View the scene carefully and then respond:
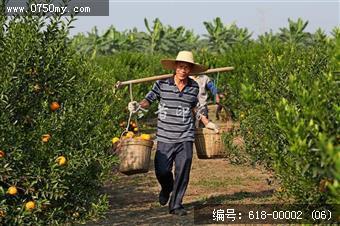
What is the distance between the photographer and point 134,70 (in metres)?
21.4

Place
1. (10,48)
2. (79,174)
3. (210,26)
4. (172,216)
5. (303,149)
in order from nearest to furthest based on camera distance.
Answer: (303,149), (10,48), (79,174), (172,216), (210,26)

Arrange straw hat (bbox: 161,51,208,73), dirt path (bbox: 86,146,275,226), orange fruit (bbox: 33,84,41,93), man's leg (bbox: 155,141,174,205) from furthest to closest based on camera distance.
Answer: dirt path (bbox: 86,146,275,226) → man's leg (bbox: 155,141,174,205) → straw hat (bbox: 161,51,208,73) → orange fruit (bbox: 33,84,41,93)

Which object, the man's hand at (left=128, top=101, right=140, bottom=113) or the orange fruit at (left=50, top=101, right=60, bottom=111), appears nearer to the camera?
the orange fruit at (left=50, top=101, right=60, bottom=111)

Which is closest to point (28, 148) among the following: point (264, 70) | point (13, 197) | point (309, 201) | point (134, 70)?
point (13, 197)

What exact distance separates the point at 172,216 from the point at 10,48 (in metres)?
3.39

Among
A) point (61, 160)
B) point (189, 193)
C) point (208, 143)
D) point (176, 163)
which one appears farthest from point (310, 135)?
point (189, 193)

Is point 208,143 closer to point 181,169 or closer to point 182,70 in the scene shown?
point 181,169

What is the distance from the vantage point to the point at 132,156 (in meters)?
7.62

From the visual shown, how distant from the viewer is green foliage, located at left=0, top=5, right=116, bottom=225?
201 inches

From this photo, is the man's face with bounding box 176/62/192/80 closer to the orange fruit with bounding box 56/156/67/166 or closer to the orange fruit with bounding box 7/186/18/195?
the orange fruit with bounding box 56/156/67/166

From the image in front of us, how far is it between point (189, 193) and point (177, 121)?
2108 mm

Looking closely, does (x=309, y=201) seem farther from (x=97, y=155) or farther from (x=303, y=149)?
(x=97, y=155)

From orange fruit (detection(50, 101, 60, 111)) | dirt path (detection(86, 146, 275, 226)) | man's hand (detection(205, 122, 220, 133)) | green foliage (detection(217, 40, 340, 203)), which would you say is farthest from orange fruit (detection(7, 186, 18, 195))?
man's hand (detection(205, 122, 220, 133))

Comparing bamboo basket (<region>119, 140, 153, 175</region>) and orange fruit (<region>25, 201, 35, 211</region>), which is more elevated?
bamboo basket (<region>119, 140, 153, 175</region>)
